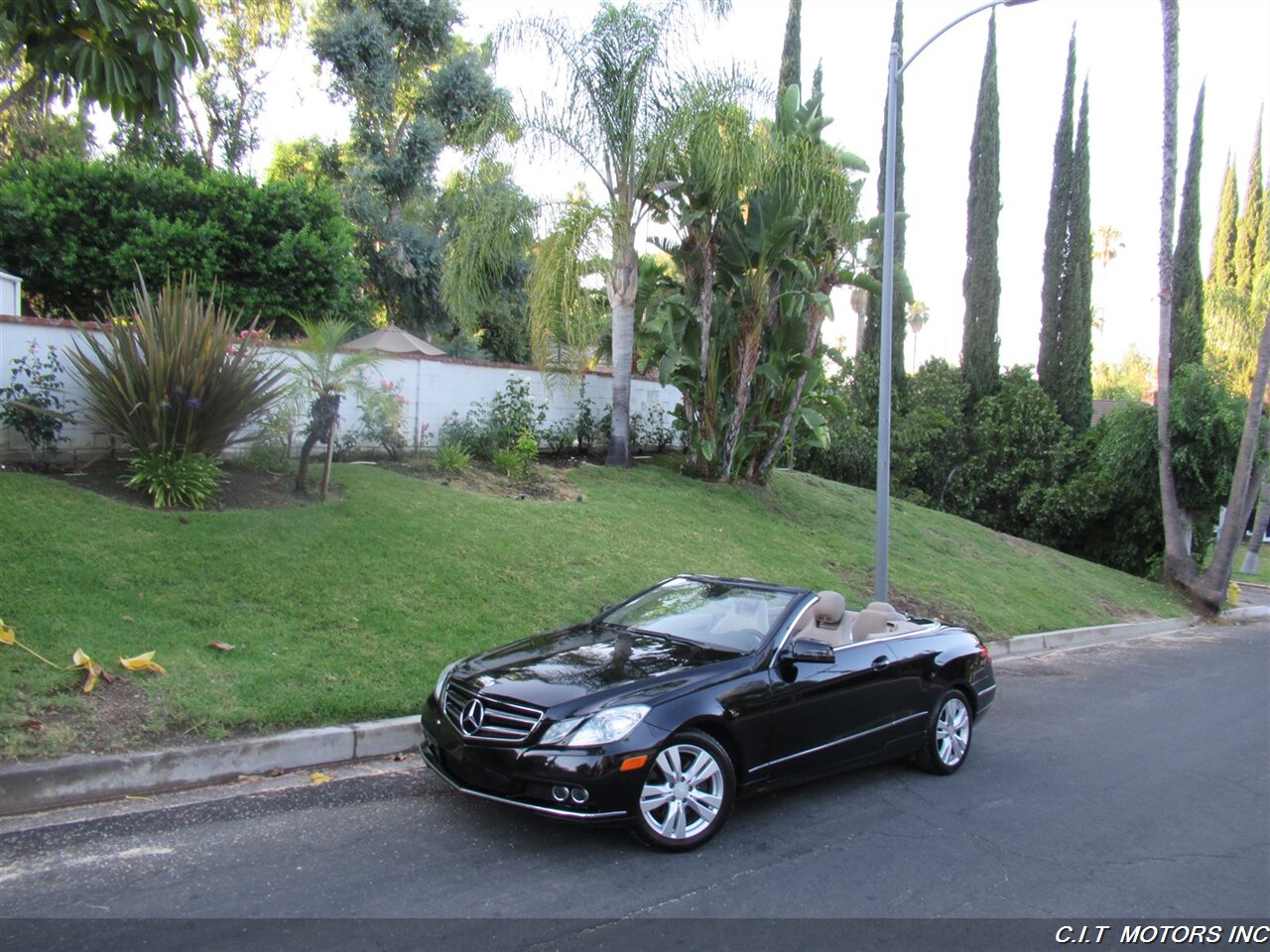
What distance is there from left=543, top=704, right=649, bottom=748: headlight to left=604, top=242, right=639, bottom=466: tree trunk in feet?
34.3

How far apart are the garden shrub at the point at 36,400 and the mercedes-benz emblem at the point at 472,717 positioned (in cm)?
637

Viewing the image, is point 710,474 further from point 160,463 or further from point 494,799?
point 494,799

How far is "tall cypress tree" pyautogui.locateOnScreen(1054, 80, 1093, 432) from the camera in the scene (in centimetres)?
2805

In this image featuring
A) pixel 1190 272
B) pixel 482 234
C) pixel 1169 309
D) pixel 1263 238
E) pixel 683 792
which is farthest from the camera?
pixel 1263 238

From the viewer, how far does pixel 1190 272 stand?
1190 inches

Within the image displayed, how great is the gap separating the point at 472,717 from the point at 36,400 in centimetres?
675

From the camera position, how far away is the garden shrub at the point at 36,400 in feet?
30.1

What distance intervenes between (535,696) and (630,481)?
377 inches

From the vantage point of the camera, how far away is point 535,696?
5.09 metres

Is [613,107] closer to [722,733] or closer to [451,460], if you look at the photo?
[451,460]

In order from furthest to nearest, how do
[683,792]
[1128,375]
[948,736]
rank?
[1128,375]
[948,736]
[683,792]

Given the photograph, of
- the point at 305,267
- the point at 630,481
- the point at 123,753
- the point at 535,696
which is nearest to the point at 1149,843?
the point at 535,696

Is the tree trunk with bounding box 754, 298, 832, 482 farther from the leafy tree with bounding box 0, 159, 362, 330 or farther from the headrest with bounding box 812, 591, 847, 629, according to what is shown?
the headrest with bounding box 812, 591, 847, 629

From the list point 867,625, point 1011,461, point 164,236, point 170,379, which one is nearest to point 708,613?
point 867,625
